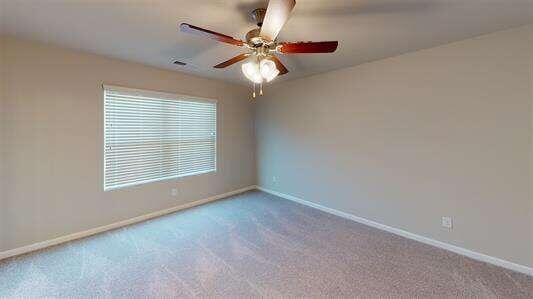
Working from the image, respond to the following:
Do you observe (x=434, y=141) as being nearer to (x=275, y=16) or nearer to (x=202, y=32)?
(x=275, y=16)

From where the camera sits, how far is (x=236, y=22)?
2061mm

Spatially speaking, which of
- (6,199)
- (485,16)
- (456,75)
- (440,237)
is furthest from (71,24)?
(440,237)

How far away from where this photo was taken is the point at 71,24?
6.95ft

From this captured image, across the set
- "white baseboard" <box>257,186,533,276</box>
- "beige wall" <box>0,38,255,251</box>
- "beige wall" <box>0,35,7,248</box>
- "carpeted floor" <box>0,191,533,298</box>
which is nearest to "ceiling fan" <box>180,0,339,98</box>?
"carpeted floor" <box>0,191,533,298</box>

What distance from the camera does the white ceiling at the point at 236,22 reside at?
180 centimetres

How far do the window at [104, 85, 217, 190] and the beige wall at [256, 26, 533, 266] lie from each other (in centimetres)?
178

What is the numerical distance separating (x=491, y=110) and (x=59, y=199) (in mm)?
4722

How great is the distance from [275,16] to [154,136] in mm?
2799

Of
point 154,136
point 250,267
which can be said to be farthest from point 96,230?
point 250,267

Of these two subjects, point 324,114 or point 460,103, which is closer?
point 460,103

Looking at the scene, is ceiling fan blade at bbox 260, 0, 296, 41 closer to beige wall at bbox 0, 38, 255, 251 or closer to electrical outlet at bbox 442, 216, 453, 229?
beige wall at bbox 0, 38, 255, 251

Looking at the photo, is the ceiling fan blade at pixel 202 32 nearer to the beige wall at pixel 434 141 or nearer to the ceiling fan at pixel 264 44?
the ceiling fan at pixel 264 44

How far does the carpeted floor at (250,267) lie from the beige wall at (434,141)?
0.40m

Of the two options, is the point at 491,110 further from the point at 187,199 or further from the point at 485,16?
the point at 187,199
